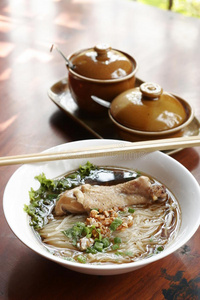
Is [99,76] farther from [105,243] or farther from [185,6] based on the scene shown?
[185,6]

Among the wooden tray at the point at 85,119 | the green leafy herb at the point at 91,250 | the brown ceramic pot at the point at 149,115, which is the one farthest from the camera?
the wooden tray at the point at 85,119

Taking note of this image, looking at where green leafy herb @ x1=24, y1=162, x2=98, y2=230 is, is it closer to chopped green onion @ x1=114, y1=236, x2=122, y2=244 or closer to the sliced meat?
the sliced meat

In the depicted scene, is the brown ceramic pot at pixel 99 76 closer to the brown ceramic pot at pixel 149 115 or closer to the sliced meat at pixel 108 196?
the brown ceramic pot at pixel 149 115

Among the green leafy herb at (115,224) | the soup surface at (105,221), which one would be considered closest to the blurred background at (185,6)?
the soup surface at (105,221)

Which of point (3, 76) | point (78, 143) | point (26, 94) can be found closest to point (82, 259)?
point (78, 143)

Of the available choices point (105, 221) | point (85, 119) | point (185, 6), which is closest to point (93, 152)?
point (105, 221)

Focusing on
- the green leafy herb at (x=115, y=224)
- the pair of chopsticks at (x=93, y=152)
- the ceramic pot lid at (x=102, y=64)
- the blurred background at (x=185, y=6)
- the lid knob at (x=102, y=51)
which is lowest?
the blurred background at (x=185, y=6)

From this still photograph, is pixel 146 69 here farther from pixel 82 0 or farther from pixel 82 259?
pixel 82 259

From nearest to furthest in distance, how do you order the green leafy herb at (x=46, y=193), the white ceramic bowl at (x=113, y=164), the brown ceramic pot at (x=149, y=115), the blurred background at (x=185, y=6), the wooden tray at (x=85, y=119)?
the white ceramic bowl at (x=113, y=164)
the green leafy herb at (x=46, y=193)
the brown ceramic pot at (x=149, y=115)
the wooden tray at (x=85, y=119)
the blurred background at (x=185, y=6)
